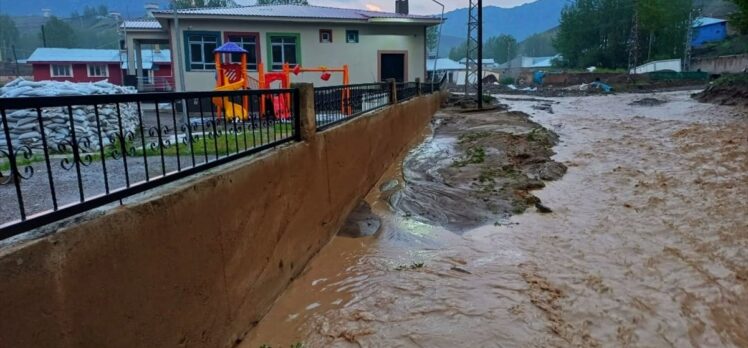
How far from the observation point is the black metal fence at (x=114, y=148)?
2.22 meters

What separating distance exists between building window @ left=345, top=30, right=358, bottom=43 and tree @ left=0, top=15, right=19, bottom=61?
284 feet

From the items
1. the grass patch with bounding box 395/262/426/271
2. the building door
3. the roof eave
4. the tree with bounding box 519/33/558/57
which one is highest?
the tree with bounding box 519/33/558/57

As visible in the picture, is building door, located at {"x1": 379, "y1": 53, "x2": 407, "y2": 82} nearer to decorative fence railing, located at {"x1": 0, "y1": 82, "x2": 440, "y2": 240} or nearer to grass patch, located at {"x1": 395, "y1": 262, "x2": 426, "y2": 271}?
decorative fence railing, located at {"x1": 0, "y1": 82, "x2": 440, "y2": 240}

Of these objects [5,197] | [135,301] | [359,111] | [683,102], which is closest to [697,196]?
[359,111]

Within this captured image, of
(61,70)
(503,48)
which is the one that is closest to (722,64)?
(61,70)

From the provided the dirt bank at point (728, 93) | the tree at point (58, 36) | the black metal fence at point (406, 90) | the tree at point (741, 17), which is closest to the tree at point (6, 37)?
the tree at point (58, 36)

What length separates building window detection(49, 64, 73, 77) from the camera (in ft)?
132

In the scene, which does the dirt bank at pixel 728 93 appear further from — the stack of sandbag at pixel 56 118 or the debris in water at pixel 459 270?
the stack of sandbag at pixel 56 118

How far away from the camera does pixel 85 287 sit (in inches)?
85.4

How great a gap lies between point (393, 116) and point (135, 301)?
865cm

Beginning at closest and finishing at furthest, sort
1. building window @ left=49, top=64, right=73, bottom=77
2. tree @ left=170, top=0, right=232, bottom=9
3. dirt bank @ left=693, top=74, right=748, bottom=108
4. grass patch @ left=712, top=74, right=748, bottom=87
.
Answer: dirt bank @ left=693, top=74, right=748, bottom=108 < grass patch @ left=712, top=74, right=748, bottom=87 < building window @ left=49, top=64, right=73, bottom=77 < tree @ left=170, top=0, right=232, bottom=9

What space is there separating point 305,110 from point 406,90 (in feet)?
30.2

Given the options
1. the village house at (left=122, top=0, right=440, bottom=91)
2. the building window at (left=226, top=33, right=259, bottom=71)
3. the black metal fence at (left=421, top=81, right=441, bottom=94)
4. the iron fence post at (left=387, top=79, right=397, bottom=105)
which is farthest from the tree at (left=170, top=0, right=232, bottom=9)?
the iron fence post at (left=387, top=79, right=397, bottom=105)

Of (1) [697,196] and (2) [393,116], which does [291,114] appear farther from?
(1) [697,196]
